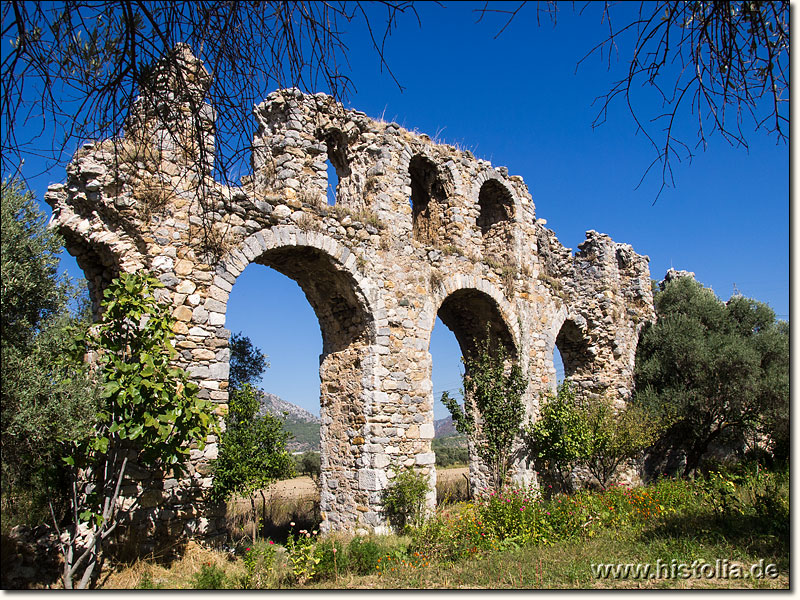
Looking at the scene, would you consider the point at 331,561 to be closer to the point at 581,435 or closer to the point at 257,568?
the point at 257,568

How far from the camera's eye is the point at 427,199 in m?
13.5

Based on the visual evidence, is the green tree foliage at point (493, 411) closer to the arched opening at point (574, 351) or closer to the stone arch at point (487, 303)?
the stone arch at point (487, 303)

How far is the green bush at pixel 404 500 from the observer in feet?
32.5

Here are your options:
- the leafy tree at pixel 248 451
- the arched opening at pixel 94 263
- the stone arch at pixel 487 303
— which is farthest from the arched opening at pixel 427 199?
the arched opening at pixel 94 263

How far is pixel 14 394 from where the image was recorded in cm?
495

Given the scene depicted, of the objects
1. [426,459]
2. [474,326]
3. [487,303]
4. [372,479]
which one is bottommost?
[372,479]

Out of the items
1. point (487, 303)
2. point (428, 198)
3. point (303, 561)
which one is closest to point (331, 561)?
point (303, 561)

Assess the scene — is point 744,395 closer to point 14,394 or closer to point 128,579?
point 128,579

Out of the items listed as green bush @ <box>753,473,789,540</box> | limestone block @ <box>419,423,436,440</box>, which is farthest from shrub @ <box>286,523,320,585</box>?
green bush @ <box>753,473,789,540</box>

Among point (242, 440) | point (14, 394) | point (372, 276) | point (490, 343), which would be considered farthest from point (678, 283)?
point (14, 394)

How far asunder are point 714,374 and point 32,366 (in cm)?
1555

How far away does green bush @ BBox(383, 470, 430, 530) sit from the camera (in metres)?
9.90

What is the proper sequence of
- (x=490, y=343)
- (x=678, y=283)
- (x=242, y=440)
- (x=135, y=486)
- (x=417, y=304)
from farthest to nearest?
(x=678, y=283) → (x=490, y=343) → (x=417, y=304) → (x=242, y=440) → (x=135, y=486)

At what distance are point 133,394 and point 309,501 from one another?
31.1 ft
